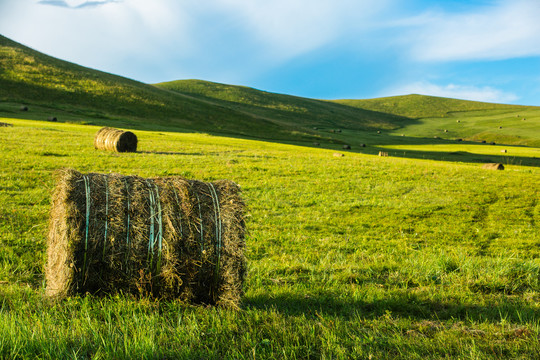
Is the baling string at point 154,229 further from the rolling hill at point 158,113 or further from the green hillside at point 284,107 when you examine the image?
the green hillside at point 284,107

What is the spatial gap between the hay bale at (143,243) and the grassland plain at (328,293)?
280mm

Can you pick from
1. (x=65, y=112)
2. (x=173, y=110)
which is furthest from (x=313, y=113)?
(x=65, y=112)

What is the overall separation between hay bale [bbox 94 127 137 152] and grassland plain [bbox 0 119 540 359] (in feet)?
30.5

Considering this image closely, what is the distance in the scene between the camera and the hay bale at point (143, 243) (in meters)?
5.33

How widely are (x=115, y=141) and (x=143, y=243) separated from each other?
21.7 meters

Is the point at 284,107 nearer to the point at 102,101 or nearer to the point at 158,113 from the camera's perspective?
the point at 158,113

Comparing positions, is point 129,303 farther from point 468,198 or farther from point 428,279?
point 468,198

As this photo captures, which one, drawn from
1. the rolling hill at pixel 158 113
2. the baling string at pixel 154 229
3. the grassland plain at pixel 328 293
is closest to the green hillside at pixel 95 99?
the rolling hill at pixel 158 113

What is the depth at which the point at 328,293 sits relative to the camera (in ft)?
20.4

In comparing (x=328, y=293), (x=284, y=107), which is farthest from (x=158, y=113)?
(x=328, y=293)

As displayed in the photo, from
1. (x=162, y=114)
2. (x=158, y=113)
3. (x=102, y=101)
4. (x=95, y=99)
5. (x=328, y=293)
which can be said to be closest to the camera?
(x=328, y=293)

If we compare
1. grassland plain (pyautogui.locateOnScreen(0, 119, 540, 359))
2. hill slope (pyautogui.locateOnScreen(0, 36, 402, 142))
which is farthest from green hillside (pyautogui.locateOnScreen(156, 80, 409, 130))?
grassland plain (pyautogui.locateOnScreen(0, 119, 540, 359))

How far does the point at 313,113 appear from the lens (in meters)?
151

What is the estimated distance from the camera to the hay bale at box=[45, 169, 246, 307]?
5.33m
